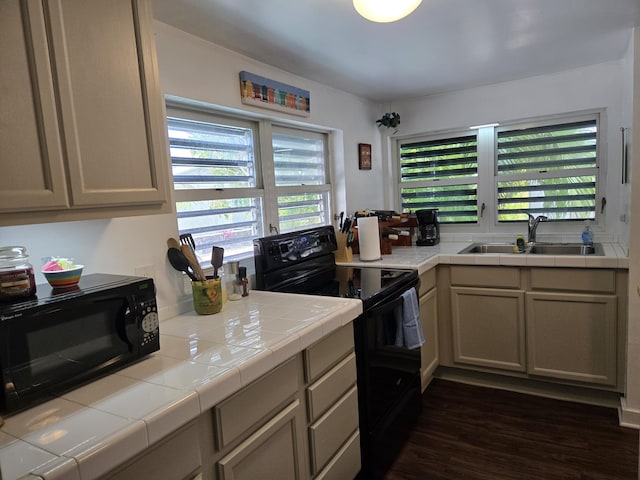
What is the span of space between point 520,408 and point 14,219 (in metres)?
2.64

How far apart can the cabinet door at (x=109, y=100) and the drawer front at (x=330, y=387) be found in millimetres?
857

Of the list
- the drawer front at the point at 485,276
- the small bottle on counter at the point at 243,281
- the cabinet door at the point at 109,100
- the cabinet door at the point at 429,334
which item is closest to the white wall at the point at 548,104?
the drawer front at the point at 485,276

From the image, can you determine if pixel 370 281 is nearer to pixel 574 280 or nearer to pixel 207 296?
pixel 207 296

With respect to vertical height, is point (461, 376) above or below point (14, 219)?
below

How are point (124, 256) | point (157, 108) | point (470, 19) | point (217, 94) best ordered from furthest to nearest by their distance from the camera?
point (217, 94)
point (470, 19)
point (124, 256)
point (157, 108)

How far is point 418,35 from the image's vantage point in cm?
207

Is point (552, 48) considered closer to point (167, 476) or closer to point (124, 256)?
point (124, 256)

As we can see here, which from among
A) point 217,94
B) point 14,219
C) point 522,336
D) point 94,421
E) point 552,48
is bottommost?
point 522,336

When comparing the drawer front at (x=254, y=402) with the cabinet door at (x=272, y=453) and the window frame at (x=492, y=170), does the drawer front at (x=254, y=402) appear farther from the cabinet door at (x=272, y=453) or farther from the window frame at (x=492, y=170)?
the window frame at (x=492, y=170)

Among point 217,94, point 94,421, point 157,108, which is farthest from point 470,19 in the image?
point 94,421

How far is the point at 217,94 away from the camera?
2.04 meters

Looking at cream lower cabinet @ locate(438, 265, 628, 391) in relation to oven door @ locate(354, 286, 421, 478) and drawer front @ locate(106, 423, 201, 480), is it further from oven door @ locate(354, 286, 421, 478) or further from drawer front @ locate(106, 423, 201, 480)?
drawer front @ locate(106, 423, 201, 480)

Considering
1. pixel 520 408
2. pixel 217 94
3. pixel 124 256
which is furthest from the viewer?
pixel 520 408

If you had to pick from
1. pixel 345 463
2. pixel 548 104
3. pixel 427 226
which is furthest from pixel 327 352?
pixel 548 104
